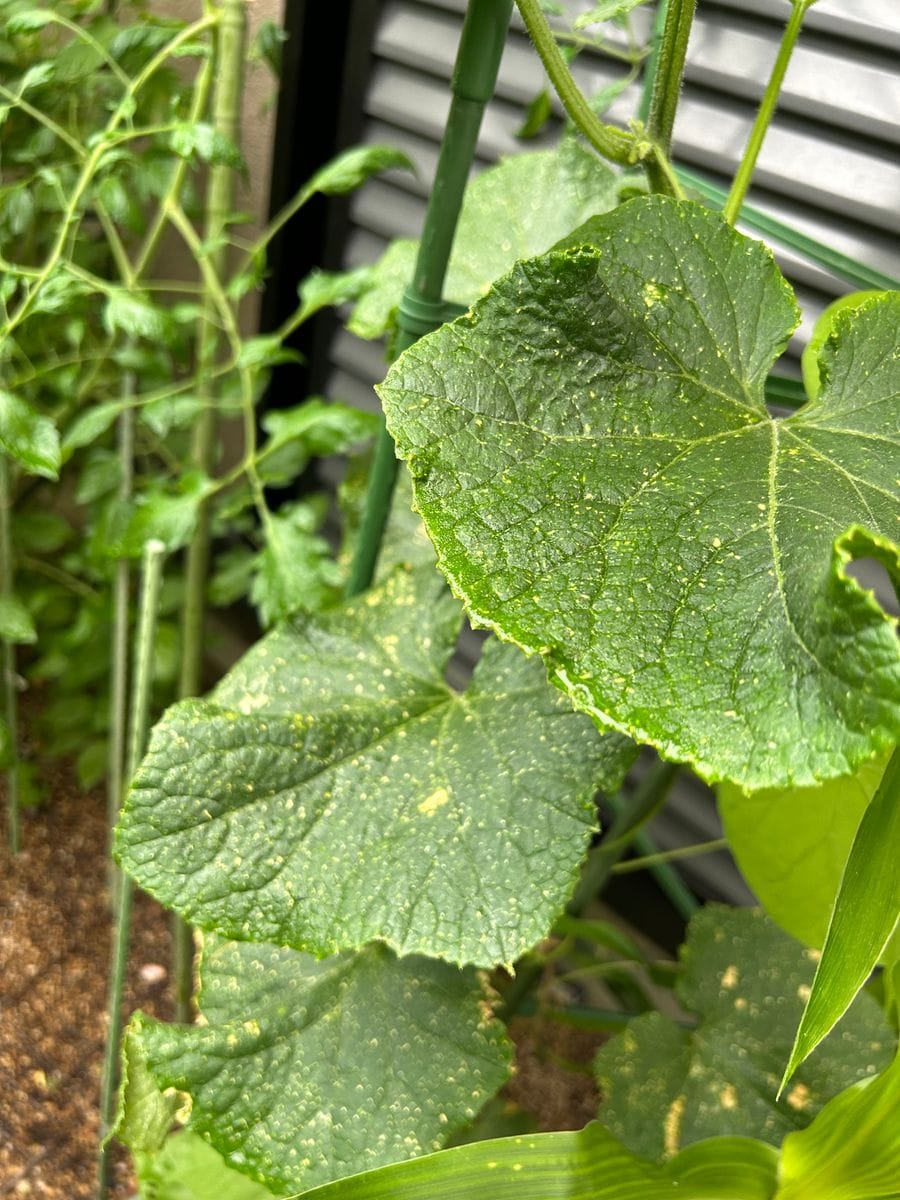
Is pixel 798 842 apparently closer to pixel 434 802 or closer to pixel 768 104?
pixel 434 802

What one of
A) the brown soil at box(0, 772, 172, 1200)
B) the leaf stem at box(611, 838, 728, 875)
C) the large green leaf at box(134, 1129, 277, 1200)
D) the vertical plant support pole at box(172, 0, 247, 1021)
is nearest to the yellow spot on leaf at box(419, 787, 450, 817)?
the leaf stem at box(611, 838, 728, 875)

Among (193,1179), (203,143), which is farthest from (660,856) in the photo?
(203,143)

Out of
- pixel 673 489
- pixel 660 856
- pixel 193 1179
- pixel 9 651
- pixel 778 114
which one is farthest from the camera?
pixel 9 651

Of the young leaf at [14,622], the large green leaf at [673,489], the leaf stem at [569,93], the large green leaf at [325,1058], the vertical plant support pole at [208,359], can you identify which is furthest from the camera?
the young leaf at [14,622]

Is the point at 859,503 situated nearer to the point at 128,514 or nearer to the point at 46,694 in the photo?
the point at 128,514

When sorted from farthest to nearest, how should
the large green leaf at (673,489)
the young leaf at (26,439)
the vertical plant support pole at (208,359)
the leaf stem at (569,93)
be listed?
the vertical plant support pole at (208,359) < the young leaf at (26,439) < the leaf stem at (569,93) < the large green leaf at (673,489)

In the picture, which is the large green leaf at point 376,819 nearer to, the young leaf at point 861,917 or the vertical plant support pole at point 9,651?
the young leaf at point 861,917

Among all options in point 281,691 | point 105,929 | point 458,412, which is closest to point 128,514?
point 281,691

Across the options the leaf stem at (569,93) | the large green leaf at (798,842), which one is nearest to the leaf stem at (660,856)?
the large green leaf at (798,842)
